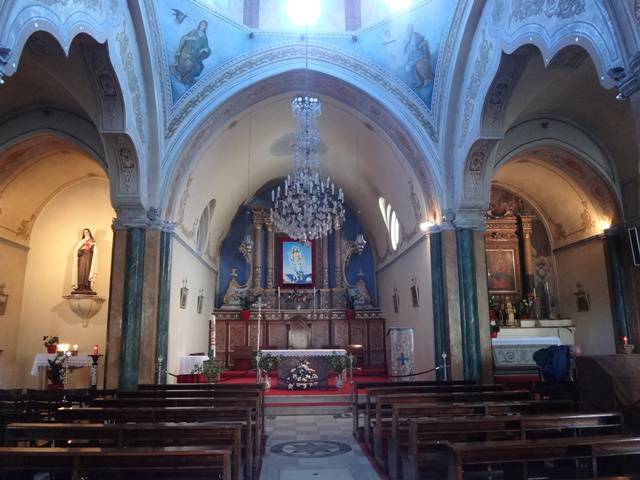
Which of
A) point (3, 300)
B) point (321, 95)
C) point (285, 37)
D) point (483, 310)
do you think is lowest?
point (483, 310)

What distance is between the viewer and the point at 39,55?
307 inches

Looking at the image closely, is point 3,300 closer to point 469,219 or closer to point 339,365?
point 339,365

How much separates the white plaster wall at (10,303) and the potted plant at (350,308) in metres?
10.3

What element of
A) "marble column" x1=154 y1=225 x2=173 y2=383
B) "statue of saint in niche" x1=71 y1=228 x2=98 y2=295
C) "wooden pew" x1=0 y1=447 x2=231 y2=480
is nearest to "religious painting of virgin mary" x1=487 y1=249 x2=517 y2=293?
"marble column" x1=154 y1=225 x2=173 y2=383

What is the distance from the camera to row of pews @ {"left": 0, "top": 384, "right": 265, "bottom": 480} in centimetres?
341

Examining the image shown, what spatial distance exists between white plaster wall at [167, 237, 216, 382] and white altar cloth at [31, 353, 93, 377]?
215cm

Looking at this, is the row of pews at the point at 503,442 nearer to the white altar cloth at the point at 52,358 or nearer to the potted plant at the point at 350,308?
the white altar cloth at the point at 52,358

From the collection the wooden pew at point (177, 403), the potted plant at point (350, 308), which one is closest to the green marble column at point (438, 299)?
the wooden pew at point (177, 403)

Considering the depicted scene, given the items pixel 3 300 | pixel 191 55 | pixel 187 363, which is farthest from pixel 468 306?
pixel 3 300

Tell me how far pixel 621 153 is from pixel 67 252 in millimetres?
14661

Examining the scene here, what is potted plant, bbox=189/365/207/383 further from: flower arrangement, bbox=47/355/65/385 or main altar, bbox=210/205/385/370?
main altar, bbox=210/205/385/370

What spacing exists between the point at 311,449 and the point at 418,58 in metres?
8.30

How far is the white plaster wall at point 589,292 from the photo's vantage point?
43.3 ft

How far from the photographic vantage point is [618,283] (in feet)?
41.8
